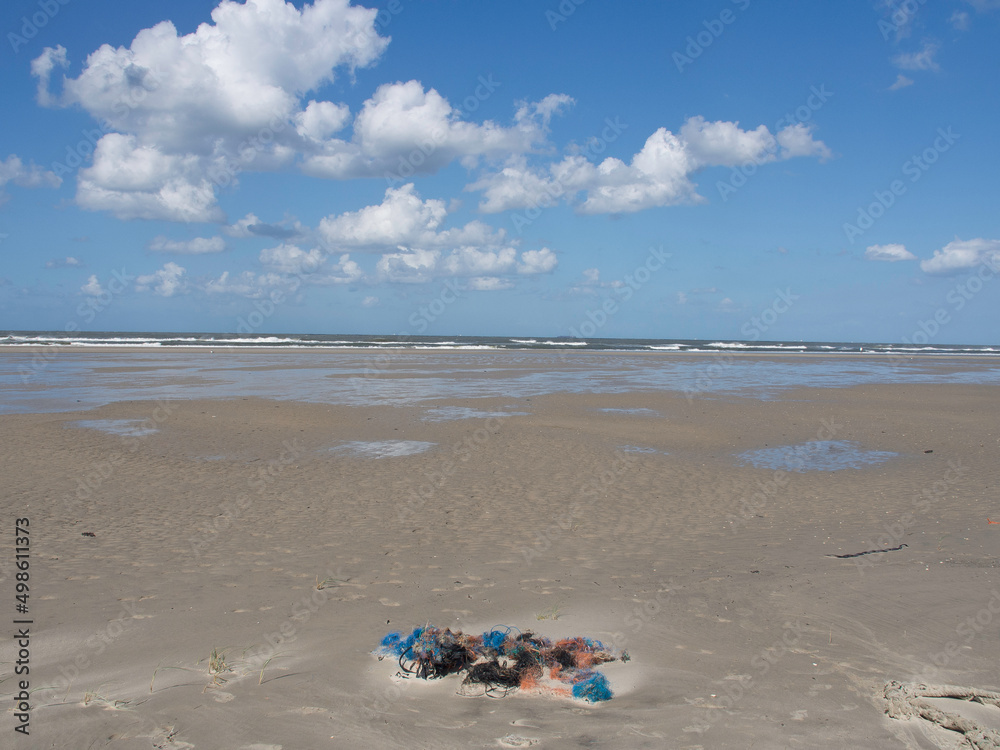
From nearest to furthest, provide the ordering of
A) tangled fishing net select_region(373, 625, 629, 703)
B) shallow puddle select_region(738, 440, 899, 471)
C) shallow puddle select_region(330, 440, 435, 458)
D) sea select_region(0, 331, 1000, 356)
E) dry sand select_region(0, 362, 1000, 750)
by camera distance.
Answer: dry sand select_region(0, 362, 1000, 750) → tangled fishing net select_region(373, 625, 629, 703) → shallow puddle select_region(738, 440, 899, 471) → shallow puddle select_region(330, 440, 435, 458) → sea select_region(0, 331, 1000, 356)

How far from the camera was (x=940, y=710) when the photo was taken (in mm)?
4027

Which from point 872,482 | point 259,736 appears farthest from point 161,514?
point 872,482

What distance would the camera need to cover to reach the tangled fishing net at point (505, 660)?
14.2 ft

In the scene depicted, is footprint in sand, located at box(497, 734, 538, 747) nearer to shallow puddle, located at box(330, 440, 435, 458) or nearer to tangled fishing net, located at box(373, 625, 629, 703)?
tangled fishing net, located at box(373, 625, 629, 703)

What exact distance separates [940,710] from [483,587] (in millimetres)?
3826

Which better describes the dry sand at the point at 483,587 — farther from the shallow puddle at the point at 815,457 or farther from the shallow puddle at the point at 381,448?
the shallow puddle at the point at 815,457

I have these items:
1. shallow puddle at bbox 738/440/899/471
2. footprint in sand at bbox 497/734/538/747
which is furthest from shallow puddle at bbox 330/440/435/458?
footprint in sand at bbox 497/734/538/747

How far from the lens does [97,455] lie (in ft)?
40.9

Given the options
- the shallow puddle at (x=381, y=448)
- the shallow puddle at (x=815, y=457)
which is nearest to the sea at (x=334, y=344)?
the shallow puddle at (x=381, y=448)

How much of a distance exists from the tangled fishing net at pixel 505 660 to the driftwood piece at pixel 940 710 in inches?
72.2

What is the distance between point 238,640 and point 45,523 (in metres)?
5.02

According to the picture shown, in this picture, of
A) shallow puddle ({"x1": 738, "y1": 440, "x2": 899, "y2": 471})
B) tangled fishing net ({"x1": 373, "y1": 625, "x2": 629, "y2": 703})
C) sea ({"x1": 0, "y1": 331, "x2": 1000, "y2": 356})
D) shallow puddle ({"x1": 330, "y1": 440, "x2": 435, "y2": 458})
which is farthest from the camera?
sea ({"x1": 0, "y1": 331, "x2": 1000, "y2": 356})

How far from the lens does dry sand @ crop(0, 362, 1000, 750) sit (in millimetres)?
3973

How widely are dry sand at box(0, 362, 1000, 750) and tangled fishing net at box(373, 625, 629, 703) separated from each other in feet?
0.40
